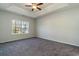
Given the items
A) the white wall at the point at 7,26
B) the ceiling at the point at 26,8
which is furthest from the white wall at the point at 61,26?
the white wall at the point at 7,26

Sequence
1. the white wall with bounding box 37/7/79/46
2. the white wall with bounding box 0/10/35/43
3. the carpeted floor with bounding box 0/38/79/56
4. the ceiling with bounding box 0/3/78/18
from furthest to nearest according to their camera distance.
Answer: the white wall with bounding box 0/10/35/43
the white wall with bounding box 37/7/79/46
the carpeted floor with bounding box 0/38/79/56
the ceiling with bounding box 0/3/78/18

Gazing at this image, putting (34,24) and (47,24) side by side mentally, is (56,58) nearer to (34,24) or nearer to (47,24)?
(47,24)

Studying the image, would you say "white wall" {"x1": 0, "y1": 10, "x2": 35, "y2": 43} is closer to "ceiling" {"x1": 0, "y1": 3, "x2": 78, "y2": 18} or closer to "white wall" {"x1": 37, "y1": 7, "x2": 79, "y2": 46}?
"ceiling" {"x1": 0, "y1": 3, "x2": 78, "y2": 18}

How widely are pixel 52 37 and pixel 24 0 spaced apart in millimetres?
3904

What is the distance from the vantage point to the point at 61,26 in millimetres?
4082

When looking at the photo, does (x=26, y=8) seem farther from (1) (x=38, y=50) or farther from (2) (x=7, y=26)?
(1) (x=38, y=50)

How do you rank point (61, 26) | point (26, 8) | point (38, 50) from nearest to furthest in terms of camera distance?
point (38, 50) < point (61, 26) < point (26, 8)

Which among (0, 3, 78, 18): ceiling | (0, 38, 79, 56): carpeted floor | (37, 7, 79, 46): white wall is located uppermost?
(0, 3, 78, 18): ceiling

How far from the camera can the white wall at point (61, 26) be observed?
3.13m

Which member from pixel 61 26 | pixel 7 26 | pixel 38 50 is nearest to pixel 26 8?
pixel 7 26

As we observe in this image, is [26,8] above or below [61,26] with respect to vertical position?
above

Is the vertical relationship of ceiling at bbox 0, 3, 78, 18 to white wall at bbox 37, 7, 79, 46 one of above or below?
above

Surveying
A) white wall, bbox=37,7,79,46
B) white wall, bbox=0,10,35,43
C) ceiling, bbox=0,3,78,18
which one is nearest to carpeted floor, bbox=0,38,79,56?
white wall, bbox=37,7,79,46

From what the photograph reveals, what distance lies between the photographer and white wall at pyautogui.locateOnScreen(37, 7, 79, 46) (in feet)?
10.3
